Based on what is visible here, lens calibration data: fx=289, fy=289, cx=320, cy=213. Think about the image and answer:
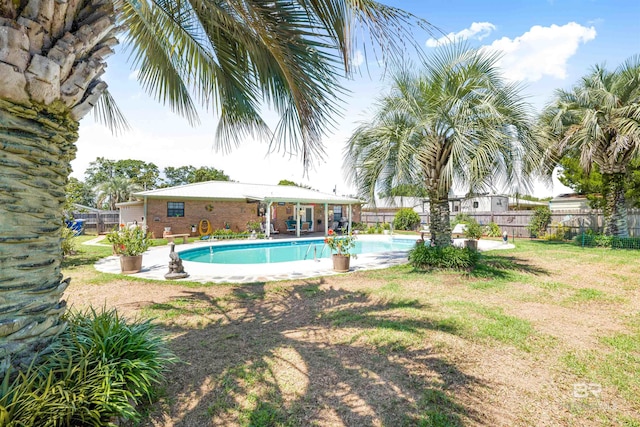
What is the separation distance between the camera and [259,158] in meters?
4.06

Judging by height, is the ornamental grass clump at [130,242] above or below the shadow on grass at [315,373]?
above

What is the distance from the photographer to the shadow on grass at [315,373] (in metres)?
2.73

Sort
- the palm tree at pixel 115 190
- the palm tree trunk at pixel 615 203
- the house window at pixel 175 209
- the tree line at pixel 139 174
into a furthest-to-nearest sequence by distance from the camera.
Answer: the tree line at pixel 139 174, the palm tree at pixel 115 190, the house window at pixel 175 209, the palm tree trunk at pixel 615 203

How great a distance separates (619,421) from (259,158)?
475cm

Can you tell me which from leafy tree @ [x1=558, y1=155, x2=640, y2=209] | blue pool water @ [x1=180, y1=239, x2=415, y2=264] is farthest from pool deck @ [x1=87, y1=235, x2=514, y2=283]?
leafy tree @ [x1=558, y1=155, x2=640, y2=209]

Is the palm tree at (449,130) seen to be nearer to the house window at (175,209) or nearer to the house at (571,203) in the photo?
the house window at (175,209)

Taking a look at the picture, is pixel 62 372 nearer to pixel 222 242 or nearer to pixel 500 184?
pixel 500 184

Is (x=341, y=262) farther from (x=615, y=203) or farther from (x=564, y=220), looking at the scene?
(x=564, y=220)

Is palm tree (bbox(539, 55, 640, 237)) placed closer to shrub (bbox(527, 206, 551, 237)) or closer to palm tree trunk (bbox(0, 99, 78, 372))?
shrub (bbox(527, 206, 551, 237))

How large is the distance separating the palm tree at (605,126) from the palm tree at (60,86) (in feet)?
46.7

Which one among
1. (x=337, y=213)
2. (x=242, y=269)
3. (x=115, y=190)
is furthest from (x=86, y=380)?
(x=115, y=190)

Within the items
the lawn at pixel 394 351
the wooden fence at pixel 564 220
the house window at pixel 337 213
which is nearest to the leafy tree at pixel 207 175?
the house window at pixel 337 213

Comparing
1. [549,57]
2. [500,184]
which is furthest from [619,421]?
[549,57]

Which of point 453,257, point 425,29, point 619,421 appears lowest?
point 619,421
